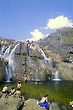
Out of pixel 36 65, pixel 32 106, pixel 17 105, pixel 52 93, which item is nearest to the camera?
pixel 32 106

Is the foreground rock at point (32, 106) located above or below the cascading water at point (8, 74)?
below

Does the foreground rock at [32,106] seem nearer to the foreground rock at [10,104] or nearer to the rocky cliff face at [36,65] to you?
the foreground rock at [10,104]

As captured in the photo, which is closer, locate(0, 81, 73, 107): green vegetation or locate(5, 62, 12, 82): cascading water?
locate(0, 81, 73, 107): green vegetation

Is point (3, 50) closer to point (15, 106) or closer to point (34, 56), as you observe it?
point (34, 56)

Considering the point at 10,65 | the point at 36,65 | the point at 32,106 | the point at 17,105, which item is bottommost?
the point at 32,106

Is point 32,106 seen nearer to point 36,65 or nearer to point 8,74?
point 8,74

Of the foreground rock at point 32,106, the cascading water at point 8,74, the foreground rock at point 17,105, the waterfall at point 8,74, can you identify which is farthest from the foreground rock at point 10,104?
the waterfall at point 8,74

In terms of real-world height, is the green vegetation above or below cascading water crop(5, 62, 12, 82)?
below

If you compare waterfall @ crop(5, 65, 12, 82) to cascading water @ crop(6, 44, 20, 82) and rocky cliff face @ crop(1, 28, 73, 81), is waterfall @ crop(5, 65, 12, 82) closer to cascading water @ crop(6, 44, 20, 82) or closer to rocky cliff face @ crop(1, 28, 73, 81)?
cascading water @ crop(6, 44, 20, 82)

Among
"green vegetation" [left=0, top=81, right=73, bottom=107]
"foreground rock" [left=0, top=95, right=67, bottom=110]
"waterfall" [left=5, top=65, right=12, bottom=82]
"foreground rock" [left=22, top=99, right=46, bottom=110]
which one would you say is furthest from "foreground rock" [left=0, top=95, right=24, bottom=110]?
"waterfall" [left=5, top=65, right=12, bottom=82]

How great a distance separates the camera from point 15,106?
102 feet

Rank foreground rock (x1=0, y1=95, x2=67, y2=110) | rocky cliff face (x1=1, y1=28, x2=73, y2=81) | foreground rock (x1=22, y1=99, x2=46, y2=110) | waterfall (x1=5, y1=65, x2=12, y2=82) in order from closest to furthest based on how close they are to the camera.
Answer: foreground rock (x1=22, y1=99, x2=46, y2=110) → foreground rock (x1=0, y1=95, x2=67, y2=110) → waterfall (x1=5, y1=65, x2=12, y2=82) → rocky cliff face (x1=1, y1=28, x2=73, y2=81)

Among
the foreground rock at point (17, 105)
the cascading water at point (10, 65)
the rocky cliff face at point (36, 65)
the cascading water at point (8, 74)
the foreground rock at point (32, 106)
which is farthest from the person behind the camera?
the rocky cliff face at point (36, 65)

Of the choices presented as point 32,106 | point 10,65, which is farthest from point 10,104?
point 10,65
